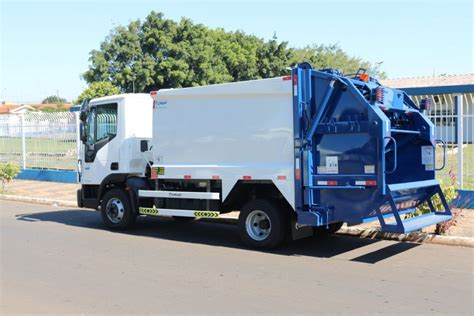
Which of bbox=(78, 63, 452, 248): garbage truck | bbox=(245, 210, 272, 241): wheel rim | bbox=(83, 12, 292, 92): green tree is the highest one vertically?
bbox=(83, 12, 292, 92): green tree

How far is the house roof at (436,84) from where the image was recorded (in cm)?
2645

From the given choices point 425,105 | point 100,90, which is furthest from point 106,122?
point 100,90

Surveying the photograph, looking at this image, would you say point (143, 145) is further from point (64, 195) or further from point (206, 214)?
point (64, 195)

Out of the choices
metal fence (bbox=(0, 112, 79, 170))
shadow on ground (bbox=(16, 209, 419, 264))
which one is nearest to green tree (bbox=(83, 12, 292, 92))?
metal fence (bbox=(0, 112, 79, 170))

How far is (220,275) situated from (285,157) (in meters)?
2.26

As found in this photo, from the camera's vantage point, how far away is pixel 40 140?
2011 cm

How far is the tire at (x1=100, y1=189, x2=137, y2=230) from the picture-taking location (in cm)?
1038

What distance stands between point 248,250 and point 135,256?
179 centimetres

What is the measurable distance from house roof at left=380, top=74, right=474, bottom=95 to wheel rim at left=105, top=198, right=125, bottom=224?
66.2 feet

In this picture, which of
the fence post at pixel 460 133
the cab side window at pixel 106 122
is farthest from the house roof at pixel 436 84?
the cab side window at pixel 106 122

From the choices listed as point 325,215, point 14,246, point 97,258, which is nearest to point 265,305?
point 325,215

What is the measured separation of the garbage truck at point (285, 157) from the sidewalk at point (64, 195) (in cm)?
69

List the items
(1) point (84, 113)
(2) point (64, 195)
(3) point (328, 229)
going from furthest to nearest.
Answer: (2) point (64, 195) < (1) point (84, 113) < (3) point (328, 229)

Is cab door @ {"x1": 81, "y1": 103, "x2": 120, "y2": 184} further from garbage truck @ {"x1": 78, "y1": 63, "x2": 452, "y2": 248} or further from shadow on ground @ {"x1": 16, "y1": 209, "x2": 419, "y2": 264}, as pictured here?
shadow on ground @ {"x1": 16, "y1": 209, "x2": 419, "y2": 264}
